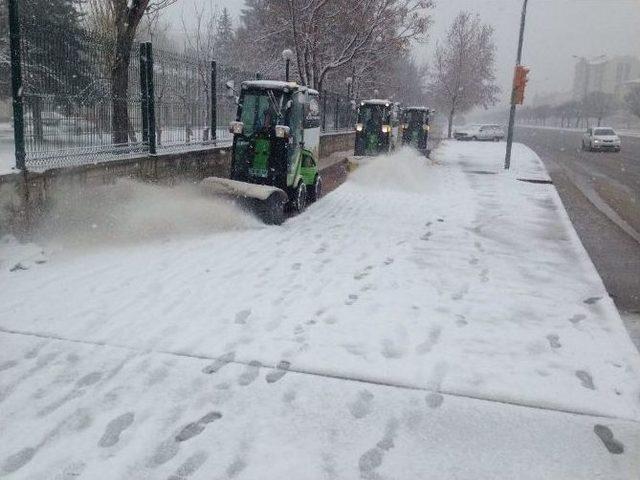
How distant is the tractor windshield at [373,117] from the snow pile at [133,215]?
32.8 feet

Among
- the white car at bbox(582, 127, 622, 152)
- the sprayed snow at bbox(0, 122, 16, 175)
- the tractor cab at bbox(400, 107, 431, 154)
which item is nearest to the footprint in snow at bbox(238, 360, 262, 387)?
the sprayed snow at bbox(0, 122, 16, 175)

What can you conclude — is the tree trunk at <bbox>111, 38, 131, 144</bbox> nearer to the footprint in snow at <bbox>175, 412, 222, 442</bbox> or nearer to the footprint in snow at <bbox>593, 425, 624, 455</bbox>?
the footprint in snow at <bbox>175, 412, 222, 442</bbox>

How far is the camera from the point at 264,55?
100.0ft

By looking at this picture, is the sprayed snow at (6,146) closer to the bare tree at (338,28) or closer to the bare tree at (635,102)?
the bare tree at (338,28)

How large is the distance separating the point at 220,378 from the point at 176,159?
6904 millimetres

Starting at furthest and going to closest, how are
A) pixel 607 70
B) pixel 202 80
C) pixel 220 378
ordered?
pixel 607 70 < pixel 202 80 < pixel 220 378

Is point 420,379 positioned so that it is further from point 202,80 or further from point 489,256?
point 202,80

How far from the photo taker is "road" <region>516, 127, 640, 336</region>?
6.84 metres

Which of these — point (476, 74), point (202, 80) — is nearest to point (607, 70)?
point (476, 74)

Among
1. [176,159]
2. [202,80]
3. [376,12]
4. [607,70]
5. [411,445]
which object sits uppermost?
[607,70]

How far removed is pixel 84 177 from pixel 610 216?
10155 mm

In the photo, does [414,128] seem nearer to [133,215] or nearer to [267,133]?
[267,133]

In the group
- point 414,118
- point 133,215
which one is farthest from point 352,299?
point 414,118

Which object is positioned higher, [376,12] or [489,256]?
[376,12]
